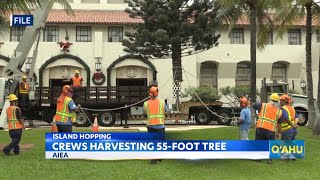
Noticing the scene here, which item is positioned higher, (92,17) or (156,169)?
(92,17)

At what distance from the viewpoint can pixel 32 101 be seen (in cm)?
2061

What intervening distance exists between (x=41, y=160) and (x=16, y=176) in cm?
150

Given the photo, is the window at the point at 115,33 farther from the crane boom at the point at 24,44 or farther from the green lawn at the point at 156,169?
the green lawn at the point at 156,169

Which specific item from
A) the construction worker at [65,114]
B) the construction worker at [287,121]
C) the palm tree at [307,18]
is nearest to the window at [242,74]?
the palm tree at [307,18]

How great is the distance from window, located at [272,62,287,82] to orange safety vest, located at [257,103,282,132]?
25919 millimetres

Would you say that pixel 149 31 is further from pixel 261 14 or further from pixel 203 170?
pixel 203 170

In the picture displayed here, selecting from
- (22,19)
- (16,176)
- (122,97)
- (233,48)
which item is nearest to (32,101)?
(122,97)

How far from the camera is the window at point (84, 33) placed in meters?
33.2

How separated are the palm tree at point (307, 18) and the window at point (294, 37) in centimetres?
1343

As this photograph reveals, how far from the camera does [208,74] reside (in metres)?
35.2

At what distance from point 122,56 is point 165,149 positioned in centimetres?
2323

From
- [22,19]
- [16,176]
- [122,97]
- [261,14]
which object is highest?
[261,14]

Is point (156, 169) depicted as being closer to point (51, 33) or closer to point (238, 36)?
point (51, 33)

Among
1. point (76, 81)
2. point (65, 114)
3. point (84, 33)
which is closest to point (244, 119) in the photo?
point (65, 114)
